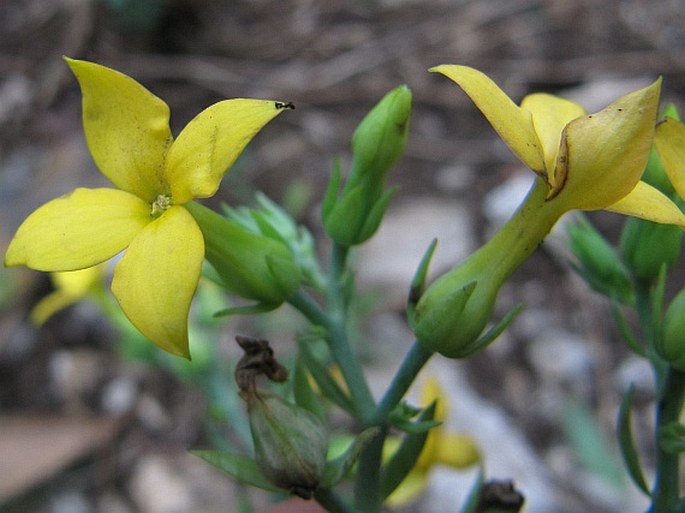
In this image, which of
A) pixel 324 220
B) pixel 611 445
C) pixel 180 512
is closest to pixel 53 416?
pixel 180 512

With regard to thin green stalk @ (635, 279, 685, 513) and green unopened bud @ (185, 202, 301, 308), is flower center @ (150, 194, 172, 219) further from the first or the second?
thin green stalk @ (635, 279, 685, 513)

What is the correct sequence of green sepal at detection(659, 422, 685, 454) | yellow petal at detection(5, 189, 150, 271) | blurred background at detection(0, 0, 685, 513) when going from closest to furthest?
yellow petal at detection(5, 189, 150, 271), green sepal at detection(659, 422, 685, 454), blurred background at detection(0, 0, 685, 513)

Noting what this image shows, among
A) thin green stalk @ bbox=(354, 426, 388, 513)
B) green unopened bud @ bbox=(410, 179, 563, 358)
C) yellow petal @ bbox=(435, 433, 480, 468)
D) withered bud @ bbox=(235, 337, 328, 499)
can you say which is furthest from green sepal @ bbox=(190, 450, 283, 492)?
yellow petal @ bbox=(435, 433, 480, 468)

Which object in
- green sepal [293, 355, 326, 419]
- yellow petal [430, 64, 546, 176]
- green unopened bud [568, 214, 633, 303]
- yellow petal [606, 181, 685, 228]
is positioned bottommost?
green sepal [293, 355, 326, 419]

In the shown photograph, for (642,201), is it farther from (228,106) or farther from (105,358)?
(105,358)

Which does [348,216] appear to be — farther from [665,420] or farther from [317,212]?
[317,212]

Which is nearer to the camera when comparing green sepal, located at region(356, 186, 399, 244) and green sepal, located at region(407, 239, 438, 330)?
green sepal, located at region(407, 239, 438, 330)

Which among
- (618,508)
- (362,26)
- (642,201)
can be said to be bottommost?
(618,508)
